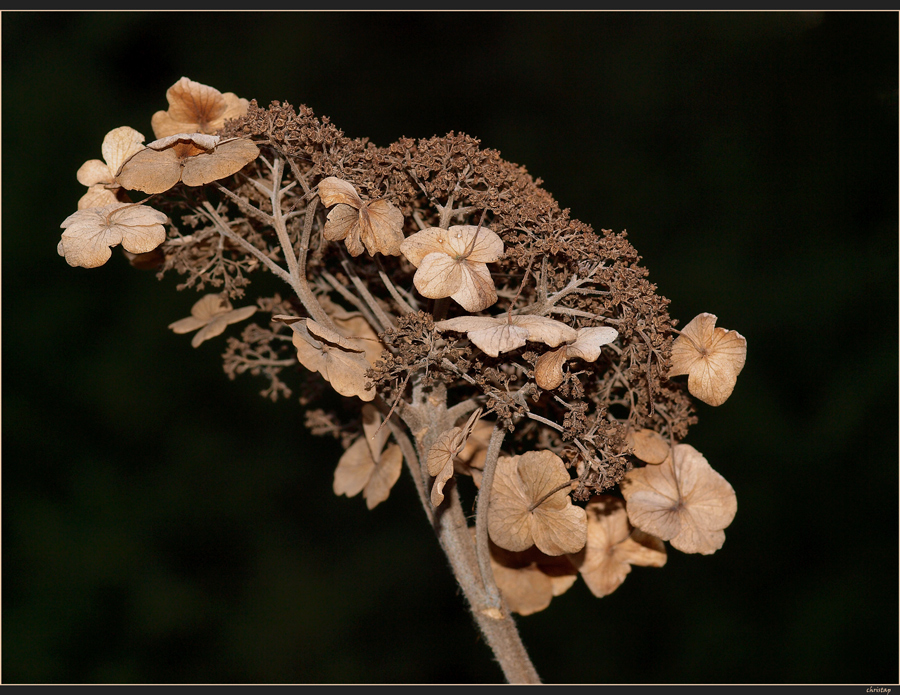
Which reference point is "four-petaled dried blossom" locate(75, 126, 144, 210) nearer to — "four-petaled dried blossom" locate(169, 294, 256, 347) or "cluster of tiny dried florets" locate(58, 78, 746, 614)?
"cluster of tiny dried florets" locate(58, 78, 746, 614)

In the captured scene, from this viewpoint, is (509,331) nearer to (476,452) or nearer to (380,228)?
(380,228)

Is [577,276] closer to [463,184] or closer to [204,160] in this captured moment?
[463,184]

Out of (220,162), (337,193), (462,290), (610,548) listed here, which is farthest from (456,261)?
(610,548)

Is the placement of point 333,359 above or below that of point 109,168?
below

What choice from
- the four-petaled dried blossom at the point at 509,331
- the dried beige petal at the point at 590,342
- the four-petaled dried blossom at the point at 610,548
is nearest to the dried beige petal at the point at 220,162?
the four-petaled dried blossom at the point at 509,331

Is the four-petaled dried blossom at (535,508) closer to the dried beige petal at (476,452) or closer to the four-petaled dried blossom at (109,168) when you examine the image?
the dried beige petal at (476,452)

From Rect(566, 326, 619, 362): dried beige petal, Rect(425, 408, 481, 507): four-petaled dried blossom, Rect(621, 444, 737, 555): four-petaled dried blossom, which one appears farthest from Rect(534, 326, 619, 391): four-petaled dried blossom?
Rect(621, 444, 737, 555): four-petaled dried blossom
